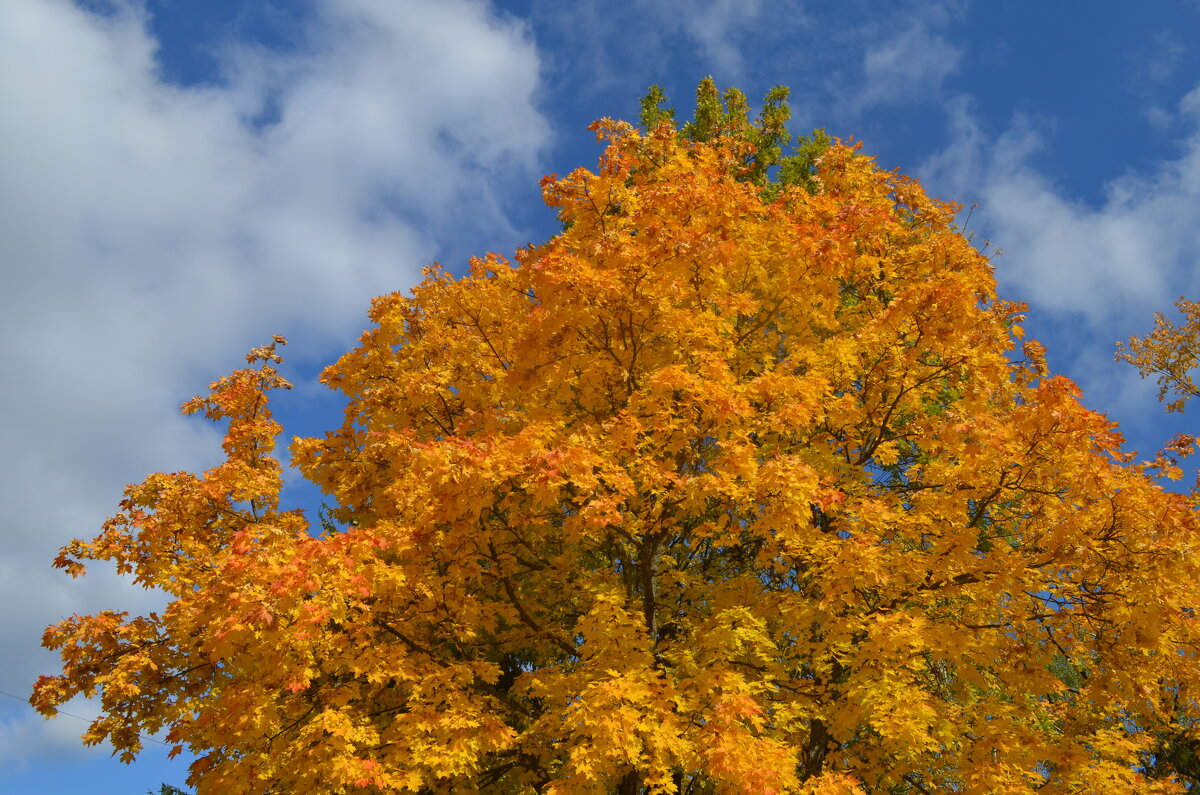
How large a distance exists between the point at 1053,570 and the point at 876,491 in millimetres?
3050

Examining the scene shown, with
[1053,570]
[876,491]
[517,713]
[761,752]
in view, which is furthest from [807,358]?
[517,713]

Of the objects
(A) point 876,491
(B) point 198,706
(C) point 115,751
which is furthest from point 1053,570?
(C) point 115,751

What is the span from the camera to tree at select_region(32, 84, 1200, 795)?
9.52 meters

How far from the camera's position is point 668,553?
1363 centimetres

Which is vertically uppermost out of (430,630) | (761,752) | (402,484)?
(402,484)

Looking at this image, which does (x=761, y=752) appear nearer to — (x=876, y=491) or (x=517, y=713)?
(x=517, y=713)

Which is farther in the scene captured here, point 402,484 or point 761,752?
point 402,484

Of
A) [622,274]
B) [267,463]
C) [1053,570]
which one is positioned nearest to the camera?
[1053,570]

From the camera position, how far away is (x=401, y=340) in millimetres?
14859

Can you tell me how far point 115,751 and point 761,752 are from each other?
9565mm

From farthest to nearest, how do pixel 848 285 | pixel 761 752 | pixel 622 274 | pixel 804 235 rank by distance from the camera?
pixel 848 285 < pixel 804 235 < pixel 622 274 < pixel 761 752

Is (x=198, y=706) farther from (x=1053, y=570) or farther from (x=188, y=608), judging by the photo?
(x=1053, y=570)

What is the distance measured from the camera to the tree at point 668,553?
9516 millimetres

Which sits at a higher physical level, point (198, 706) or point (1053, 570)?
point (1053, 570)
